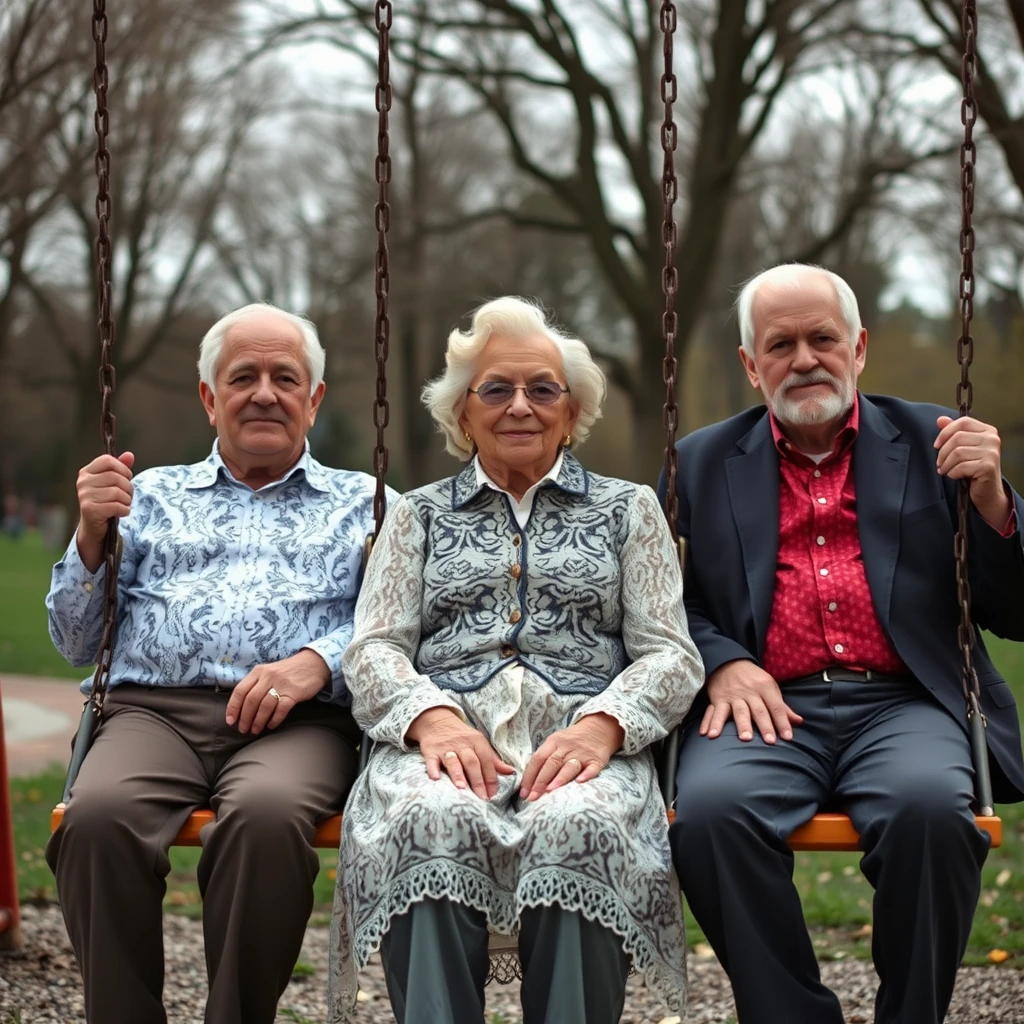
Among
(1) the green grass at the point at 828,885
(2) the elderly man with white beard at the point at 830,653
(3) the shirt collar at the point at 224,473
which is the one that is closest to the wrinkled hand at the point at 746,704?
(2) the elderly man with white beard at the point at 830,653

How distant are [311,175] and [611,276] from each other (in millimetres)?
9807

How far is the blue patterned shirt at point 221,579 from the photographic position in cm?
376

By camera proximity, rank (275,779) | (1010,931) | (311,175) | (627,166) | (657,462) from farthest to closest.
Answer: (311,175) → (627,166) → (657,462) → (1010,931) → (275,779)

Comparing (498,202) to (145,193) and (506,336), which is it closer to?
(145,193)

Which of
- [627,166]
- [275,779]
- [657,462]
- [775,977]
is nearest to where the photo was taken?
[775,977]

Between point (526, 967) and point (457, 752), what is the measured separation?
0.50 metres

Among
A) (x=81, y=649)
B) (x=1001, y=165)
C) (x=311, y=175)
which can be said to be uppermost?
(x=311, y=175)

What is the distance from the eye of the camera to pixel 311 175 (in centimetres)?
2481

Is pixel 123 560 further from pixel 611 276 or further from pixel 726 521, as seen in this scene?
pixel 611 276

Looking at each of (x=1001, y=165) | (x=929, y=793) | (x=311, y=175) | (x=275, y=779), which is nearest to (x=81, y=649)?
(x=275, y=779)

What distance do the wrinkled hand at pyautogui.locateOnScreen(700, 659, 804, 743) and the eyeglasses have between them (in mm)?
815

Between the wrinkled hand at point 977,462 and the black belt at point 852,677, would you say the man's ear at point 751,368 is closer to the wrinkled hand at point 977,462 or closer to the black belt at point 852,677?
the wrinkled hand at point 977,462

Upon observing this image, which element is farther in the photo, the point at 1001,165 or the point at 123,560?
the point at 1001,165

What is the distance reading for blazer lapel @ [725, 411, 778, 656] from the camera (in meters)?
3.67
